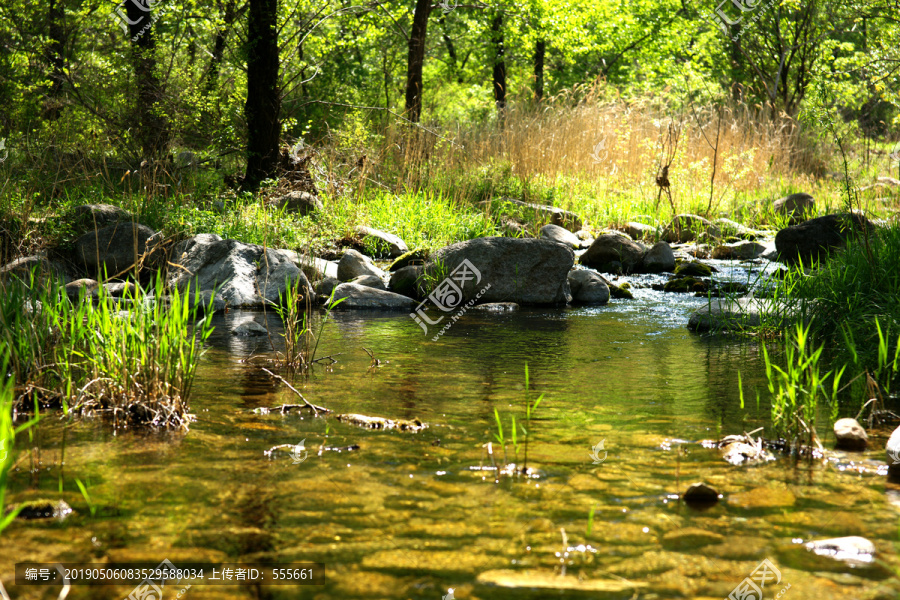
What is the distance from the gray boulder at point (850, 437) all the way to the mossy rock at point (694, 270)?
6.53 metres

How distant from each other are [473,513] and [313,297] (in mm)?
5837

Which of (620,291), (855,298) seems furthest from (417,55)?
(855,298)

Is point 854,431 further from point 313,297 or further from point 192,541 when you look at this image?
point 313,297

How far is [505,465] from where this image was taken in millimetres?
3184

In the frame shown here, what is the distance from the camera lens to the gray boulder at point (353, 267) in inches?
362

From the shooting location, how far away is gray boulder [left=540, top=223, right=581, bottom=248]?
11023mm

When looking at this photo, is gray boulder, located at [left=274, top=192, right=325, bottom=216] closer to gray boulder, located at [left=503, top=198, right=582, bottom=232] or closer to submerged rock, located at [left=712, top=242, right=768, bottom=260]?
gray boulder, located at [left=503, top=198, right=582, bottom=232]

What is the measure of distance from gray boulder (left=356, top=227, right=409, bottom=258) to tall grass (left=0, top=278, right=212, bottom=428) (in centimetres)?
639

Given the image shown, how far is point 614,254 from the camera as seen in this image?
34.1 feet

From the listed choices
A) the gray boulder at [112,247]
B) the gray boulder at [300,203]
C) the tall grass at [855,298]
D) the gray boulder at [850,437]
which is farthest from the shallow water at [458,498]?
the gray boulder at [300,203]

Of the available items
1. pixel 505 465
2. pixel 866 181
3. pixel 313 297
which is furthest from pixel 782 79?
pixel 505 465

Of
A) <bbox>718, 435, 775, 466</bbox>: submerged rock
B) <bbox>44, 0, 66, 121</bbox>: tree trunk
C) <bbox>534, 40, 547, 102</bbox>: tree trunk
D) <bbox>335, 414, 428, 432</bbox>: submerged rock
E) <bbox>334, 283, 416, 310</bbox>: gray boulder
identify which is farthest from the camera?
<bbox>534, 40, 547, 102</bbox>: tree trunk

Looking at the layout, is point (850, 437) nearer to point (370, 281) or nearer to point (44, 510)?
point (44, 510)

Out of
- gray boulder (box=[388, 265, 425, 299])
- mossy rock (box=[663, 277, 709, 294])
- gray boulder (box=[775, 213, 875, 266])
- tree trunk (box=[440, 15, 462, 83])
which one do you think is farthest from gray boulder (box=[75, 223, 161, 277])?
tree trunk (box=[440, 15, 462, 83])
